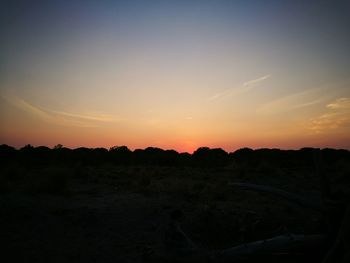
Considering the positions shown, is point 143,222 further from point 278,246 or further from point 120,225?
point 278,246

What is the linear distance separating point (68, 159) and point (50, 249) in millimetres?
41530

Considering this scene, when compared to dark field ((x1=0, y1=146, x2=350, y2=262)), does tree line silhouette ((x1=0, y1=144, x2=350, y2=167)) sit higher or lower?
higher

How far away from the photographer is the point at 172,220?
19.3ft

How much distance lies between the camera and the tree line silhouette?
43.2 m

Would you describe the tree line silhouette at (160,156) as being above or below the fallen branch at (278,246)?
above

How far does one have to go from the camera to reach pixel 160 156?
51.5 meters

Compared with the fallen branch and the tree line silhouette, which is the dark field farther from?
the tree line silhouette

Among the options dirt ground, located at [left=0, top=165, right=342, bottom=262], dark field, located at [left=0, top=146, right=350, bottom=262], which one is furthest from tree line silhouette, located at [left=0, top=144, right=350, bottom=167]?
dirt ground, located at [left=0, top=165, right=342, bottom=262]

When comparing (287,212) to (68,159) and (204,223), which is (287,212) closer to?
(204,223)

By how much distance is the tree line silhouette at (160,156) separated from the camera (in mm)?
43188

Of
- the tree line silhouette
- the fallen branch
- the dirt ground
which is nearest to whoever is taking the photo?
the fallen branch

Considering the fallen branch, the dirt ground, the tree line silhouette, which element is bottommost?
the dirt ground

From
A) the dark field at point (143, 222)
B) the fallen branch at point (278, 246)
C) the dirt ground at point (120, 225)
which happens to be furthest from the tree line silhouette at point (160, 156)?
the fallen branch at point (278, 246)

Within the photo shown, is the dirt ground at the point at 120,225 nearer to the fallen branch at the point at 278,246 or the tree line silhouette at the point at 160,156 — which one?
the fallen branch at the point at 278,246
